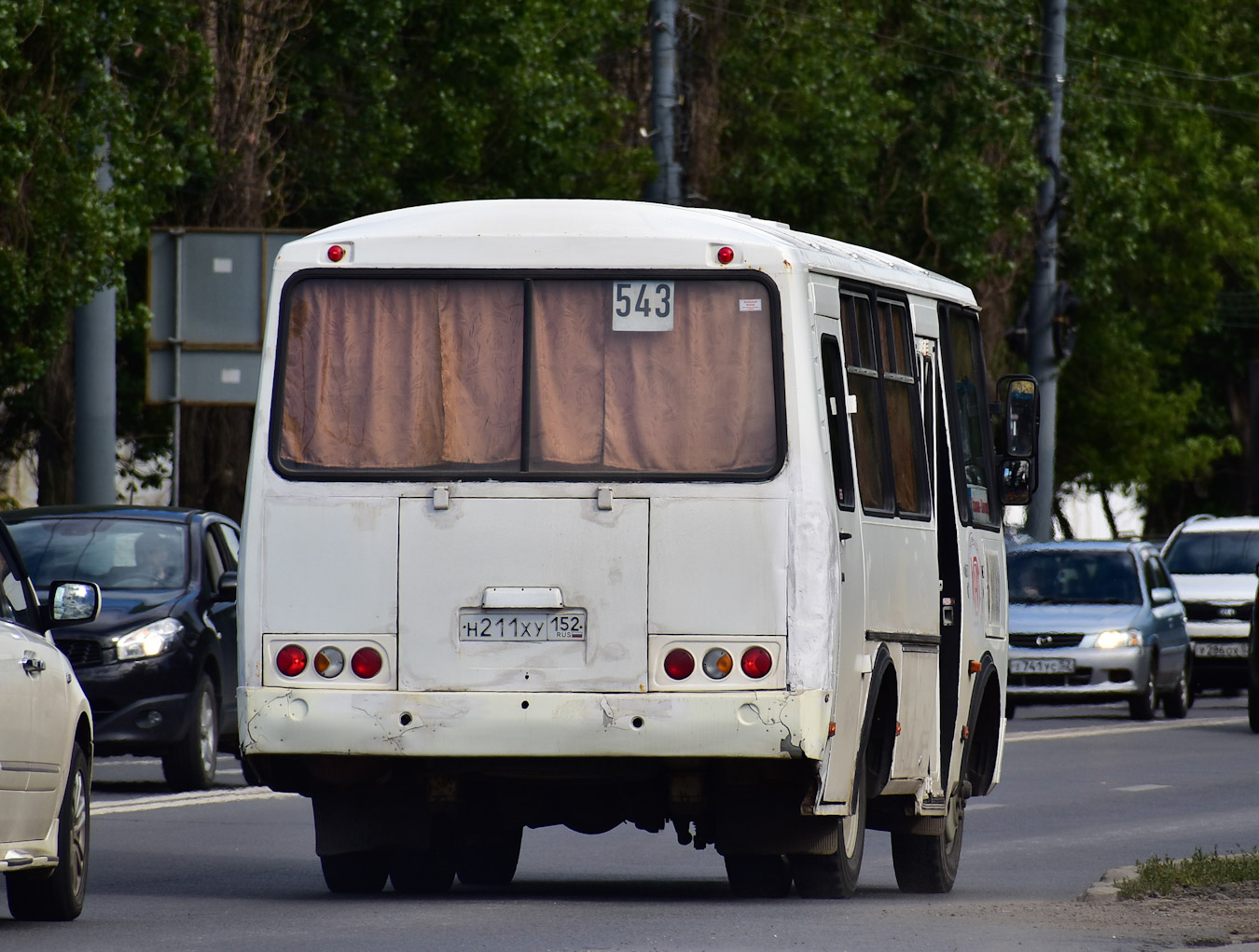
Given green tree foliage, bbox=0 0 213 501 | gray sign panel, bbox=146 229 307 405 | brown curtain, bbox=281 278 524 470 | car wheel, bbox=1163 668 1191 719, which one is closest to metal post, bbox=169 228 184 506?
gray sign panel, bbox=146 229 307 405

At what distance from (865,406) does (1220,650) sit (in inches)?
794

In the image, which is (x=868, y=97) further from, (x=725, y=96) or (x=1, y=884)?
(x=1, y=884)

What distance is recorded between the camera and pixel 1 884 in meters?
12.6

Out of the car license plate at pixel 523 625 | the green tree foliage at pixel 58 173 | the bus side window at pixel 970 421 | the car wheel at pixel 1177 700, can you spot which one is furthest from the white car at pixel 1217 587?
the car license plate at pixel 523 625

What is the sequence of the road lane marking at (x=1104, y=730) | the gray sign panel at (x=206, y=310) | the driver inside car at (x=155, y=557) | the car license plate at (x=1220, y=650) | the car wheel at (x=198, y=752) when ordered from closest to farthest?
1. the car wheel at (x=198, y=752)
2. the driver inside car at (x=155, y=557)
3. the road lane marking at (x=1104, y=730)
4. the gray sign panel at (x=206, y=310)
5. the car license plate at (x=1220, y=650)

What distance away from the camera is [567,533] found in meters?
10.5

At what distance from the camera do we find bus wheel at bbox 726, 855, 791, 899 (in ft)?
38.3

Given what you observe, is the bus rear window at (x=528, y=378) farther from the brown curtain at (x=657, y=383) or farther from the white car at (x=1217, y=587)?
the white car at (x=1217, y=587)

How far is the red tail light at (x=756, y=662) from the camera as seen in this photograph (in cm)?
1040

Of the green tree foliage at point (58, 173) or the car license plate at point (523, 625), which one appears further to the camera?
the green tree foliage at point (58, 173)

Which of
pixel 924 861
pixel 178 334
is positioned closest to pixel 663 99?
pixel 178 334

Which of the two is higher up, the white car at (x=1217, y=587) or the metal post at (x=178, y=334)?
the metal post at (x=178, y=334)

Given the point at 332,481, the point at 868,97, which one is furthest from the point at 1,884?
the point at 868,97

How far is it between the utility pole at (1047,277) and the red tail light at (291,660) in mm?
27369
